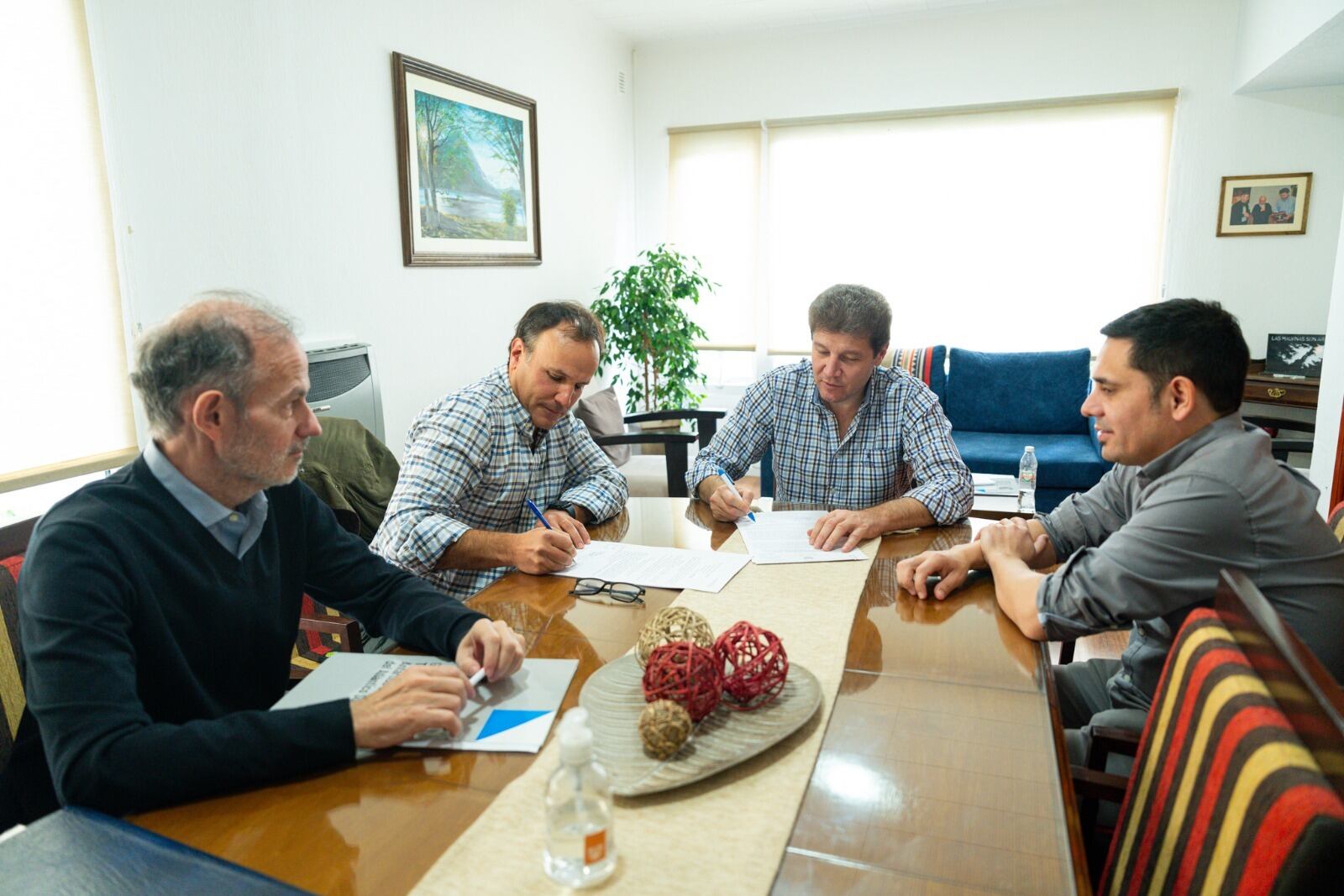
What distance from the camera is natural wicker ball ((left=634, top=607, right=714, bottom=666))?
106 cm

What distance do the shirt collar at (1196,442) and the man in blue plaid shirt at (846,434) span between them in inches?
21.1

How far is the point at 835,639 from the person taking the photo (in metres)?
1.27

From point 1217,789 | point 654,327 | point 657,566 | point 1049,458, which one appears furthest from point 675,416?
point 1217,789

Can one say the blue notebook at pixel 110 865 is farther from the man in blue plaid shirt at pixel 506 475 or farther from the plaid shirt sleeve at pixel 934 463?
the plaid shirt sleeve at pixel 934 463

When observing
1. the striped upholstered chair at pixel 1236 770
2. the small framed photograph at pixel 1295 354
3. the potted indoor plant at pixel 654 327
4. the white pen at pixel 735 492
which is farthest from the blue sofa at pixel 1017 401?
the striped upholstered chair at pixel 1236 770

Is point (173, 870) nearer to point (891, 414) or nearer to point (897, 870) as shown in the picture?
point (897, 870)

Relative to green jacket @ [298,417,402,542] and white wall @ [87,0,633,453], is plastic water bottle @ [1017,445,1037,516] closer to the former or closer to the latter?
green jacket @ [298,417,402,542]

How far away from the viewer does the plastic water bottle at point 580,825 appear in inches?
29.2

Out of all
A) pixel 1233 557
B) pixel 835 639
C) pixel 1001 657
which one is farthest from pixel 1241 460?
pixel 835 639

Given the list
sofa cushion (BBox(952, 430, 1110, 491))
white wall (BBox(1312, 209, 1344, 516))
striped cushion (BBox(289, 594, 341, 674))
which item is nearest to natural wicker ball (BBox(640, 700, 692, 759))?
striped cushion (BBox(289, 594, 341, 674))

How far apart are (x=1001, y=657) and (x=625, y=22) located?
16.0 feet

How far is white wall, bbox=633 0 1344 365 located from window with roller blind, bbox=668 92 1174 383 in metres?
0.12

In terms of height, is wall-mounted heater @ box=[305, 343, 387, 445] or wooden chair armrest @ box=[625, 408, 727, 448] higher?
wall-mounted heater @ box=[305, 343, 387, 445]

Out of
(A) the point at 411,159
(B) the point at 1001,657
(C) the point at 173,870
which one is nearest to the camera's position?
(C) the point at 173,870
